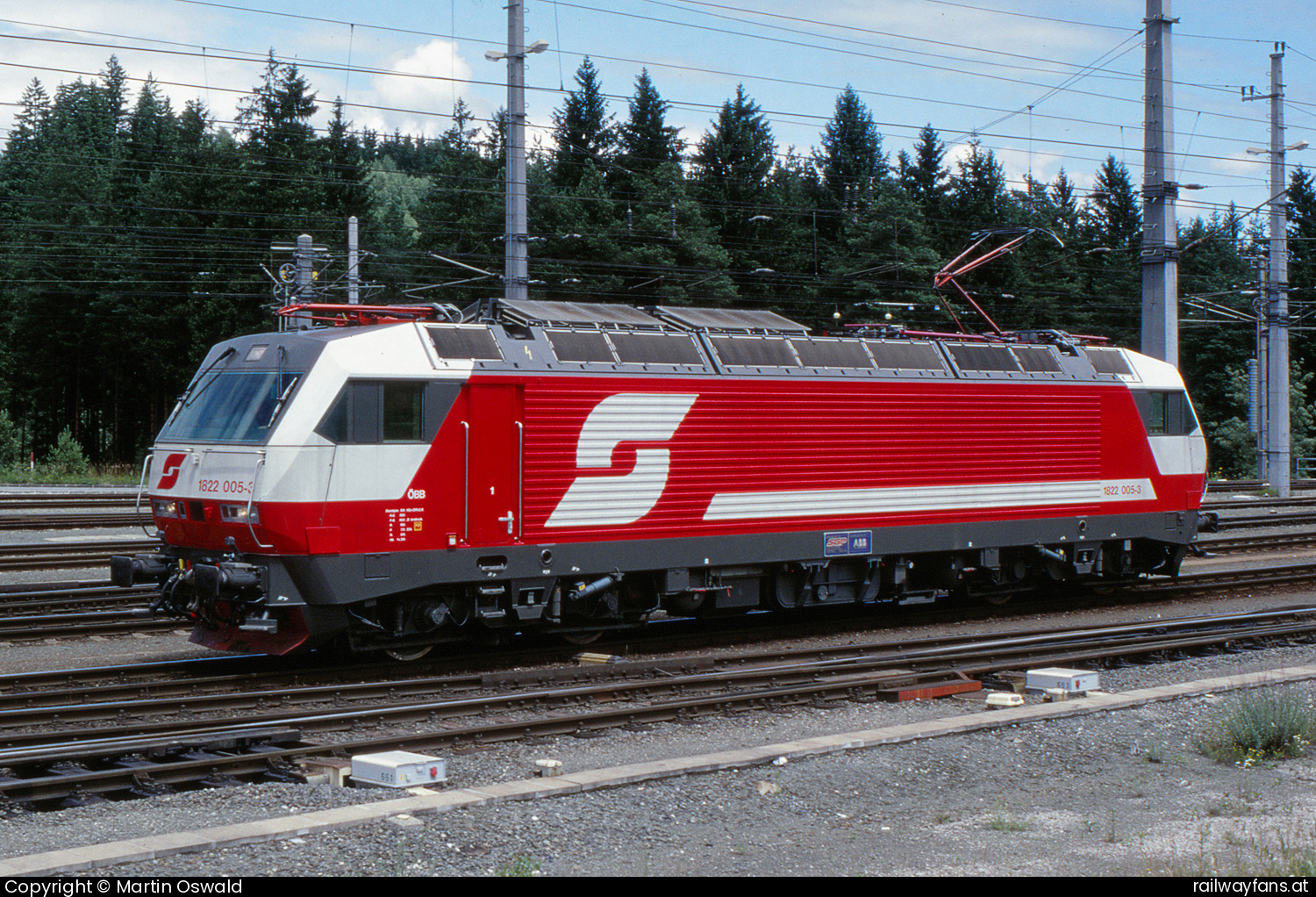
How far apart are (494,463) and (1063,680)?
19.4ft

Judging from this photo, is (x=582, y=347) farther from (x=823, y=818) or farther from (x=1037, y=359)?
(x=1037, y=359)

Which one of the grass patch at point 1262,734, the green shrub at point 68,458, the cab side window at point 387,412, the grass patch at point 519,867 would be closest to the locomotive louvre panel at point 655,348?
the cab side window at point 387,412

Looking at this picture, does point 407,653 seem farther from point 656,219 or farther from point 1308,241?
point 1308,241

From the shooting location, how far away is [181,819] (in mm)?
7352

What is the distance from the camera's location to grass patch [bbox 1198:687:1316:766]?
8.97 m

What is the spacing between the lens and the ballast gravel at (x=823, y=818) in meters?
6.37

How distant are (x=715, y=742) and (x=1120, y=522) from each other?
10.7m

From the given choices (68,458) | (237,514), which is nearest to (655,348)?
(237,514)

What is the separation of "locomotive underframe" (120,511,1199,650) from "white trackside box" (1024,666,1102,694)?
3.97 m

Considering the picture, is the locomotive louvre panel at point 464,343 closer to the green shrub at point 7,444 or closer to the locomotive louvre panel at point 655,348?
the locomotive louvre panel at point 655,348

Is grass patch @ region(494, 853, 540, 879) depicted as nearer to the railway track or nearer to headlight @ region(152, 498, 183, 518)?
the railway track

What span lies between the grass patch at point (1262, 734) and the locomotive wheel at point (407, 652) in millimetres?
7511

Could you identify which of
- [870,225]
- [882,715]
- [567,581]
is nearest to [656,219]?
[870,225]

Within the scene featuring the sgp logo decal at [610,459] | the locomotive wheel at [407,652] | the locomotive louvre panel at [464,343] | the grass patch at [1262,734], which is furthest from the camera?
the sgp logo decal at [610,459]
